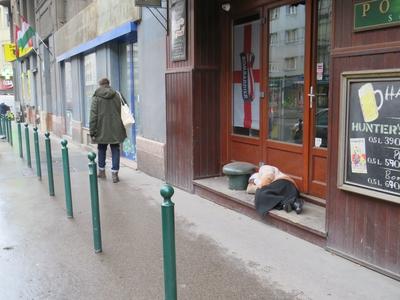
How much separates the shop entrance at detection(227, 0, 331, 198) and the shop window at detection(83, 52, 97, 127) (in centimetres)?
645

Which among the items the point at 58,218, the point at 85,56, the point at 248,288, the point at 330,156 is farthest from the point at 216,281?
the point at 85,56

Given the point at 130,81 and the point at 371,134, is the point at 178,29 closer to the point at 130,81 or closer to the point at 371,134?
the point at 130,81

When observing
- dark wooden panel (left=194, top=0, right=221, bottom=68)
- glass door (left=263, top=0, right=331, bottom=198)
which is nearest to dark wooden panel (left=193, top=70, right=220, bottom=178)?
dark wooden panel (left=194, top=0, right=221, bottom=68)

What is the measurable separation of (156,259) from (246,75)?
124 inches

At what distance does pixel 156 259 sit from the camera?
4.67 metres

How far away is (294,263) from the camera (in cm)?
445

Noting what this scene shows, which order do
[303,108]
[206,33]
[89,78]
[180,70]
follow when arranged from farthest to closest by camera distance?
1. [89,78]
2. [180,70]
3. [206,33]
4. [303,108]

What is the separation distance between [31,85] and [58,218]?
20.5 metres

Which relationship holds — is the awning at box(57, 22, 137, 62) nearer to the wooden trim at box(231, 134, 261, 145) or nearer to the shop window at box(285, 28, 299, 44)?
the wooden trim at box(231, 134, 261, 145)

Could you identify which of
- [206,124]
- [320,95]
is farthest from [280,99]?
[206,124]

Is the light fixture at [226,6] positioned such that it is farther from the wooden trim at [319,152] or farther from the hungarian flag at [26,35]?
the hungarian flag at [26,35]

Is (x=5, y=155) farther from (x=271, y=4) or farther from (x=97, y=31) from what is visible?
(x=271, y=4)

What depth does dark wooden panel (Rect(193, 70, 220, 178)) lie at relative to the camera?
23.2 ft

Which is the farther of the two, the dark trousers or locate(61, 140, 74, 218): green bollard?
the dark trousers
